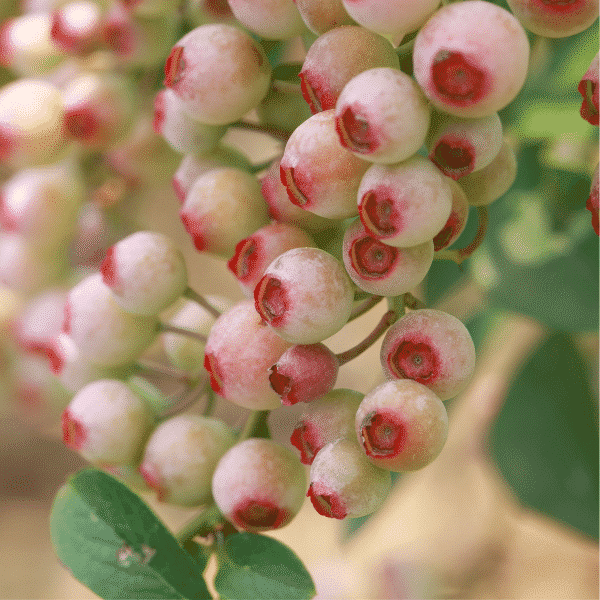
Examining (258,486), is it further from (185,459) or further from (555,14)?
(555,14)

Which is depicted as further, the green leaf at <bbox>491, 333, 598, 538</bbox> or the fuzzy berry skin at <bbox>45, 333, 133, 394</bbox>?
the green leaf at <bbox>491, 333, 598, 538</bbox>

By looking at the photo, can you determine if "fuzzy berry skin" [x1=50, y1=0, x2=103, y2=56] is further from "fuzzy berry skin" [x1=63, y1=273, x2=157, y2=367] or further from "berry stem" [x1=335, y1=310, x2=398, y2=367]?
"berry stem" [x1=335, y1=310, x2=398, y2=367]

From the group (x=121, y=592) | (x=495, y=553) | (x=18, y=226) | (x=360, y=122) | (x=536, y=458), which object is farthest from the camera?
(x=495, y=553)

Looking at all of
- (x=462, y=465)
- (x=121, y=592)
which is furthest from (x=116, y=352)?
(x=462, y=465)

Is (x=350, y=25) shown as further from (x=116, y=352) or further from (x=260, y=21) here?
(x=116, y=352)

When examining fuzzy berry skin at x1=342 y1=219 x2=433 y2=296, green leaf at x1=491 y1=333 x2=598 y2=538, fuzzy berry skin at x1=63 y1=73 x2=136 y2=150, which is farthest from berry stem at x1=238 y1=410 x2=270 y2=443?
green leaf at x1=491 y1=333 x2=598 y2=538

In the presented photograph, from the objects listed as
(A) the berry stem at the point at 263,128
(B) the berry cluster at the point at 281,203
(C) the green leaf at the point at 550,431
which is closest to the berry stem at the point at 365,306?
(B) the berry cluster at the point at 281,203
